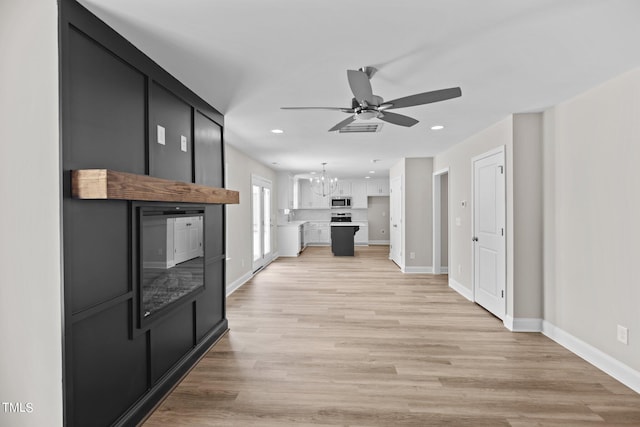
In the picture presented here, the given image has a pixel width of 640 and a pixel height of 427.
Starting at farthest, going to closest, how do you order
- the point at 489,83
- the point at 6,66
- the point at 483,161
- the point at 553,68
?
the point at 483,161
the point at 489,83
the point at 553,68
the point at 6,66

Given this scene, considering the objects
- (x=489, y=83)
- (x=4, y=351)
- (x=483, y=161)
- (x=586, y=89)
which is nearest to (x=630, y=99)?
(x=586, y=89)

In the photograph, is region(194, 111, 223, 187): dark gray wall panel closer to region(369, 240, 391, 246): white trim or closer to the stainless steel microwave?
the stainless steel microwave

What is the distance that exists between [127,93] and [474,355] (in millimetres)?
3456

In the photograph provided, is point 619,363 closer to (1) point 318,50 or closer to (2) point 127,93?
(1) point 318,50

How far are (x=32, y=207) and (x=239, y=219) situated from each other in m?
4.11

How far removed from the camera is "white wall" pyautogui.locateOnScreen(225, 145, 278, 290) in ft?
17.2

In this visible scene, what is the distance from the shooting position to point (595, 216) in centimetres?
286

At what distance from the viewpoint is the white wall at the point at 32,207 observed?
156cm

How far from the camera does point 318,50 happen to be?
85.8 inches

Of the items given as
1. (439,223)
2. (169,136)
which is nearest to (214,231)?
(169,136)

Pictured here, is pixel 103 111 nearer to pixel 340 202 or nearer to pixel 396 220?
pixel 396 220

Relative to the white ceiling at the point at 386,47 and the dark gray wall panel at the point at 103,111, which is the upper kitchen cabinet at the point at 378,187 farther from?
the dark gray wall panel at the point at 103,111

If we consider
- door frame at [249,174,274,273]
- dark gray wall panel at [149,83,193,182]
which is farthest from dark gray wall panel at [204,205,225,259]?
door frame at [249,174,274,273]

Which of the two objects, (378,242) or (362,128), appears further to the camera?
(378,242)
